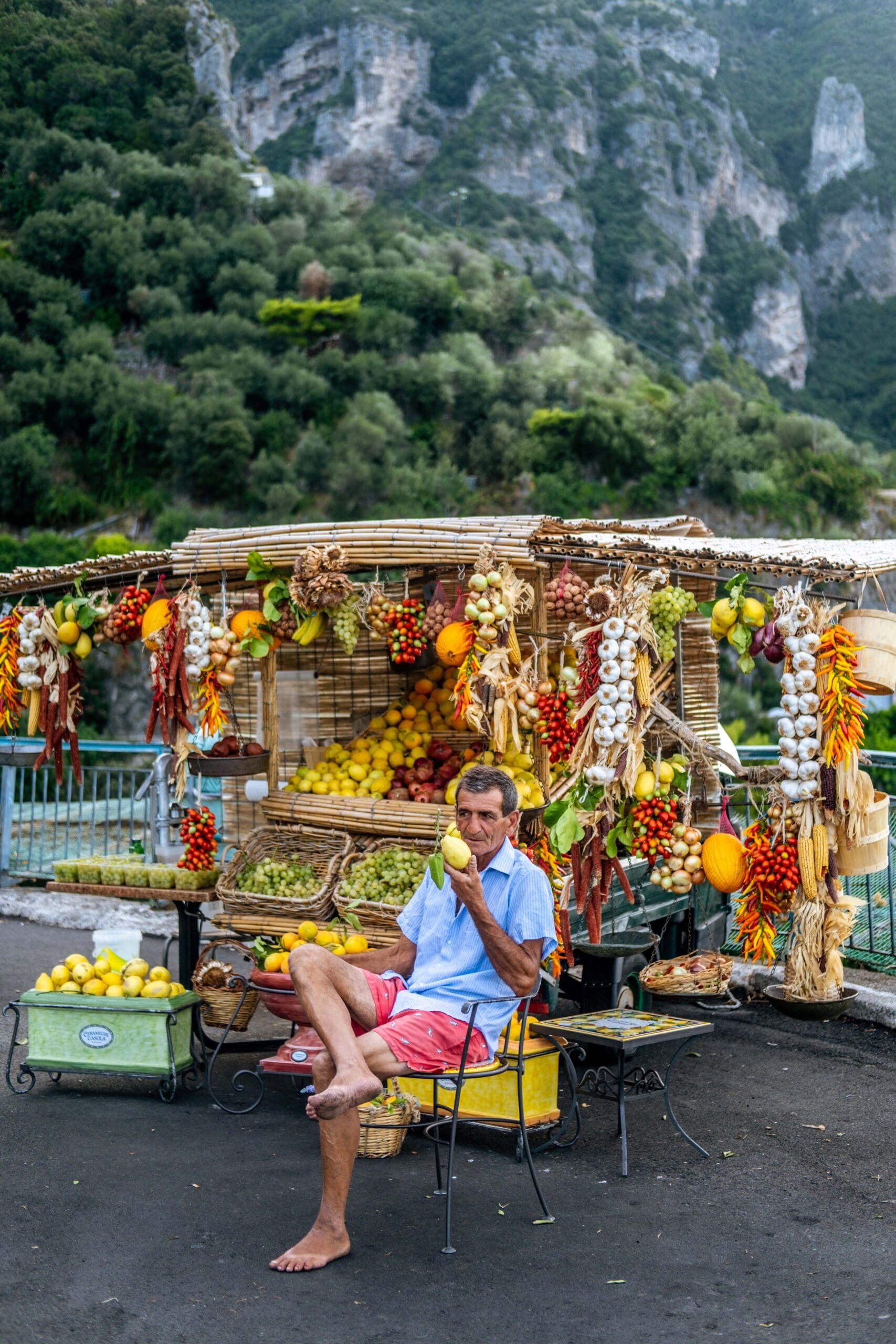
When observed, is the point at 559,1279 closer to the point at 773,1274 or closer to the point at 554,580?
the point at 773,1274

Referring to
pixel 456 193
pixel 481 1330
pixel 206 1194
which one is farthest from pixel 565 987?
pixel 456 193

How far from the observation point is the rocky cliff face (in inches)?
2936

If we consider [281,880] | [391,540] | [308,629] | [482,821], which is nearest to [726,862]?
[482,821]

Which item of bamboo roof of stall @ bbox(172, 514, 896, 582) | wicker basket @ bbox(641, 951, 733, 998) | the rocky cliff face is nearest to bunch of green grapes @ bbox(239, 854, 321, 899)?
bamboo roof of stall @ bbox(172, 514, 896, 582)

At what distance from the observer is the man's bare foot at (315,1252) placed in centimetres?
350

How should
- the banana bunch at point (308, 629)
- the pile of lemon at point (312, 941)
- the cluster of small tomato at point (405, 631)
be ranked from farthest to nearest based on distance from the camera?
the banana bunch at point (308, 629) → the cluster of small tomato at point (405, 631) → the pile of lemon at point (312, 941)

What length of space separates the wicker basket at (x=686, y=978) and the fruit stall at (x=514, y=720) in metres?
0.02

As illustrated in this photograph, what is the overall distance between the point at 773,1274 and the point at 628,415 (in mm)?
41186

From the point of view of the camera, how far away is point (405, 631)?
573 cm

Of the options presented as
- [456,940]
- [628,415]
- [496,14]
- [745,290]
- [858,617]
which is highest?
[496,14]

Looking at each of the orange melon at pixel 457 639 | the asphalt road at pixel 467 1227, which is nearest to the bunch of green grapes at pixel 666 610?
the orange melon at pixel 457 639

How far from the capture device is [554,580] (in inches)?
219

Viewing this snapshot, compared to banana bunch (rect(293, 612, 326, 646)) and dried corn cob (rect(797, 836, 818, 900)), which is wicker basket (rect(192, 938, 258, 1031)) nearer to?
banana bunch (rect(293, 612, 326, 646))

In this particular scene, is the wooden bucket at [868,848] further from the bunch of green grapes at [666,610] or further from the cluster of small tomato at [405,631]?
the cluster of small tomato at [405,631]
